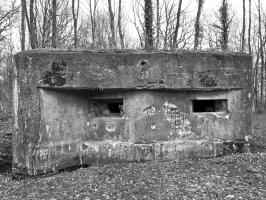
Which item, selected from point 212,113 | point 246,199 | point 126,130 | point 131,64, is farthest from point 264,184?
point 131,64

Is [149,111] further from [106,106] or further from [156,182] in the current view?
[156,182]

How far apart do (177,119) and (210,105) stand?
38.9 inches

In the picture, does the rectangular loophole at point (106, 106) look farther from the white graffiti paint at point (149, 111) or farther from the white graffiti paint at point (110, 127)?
the white graffiti paint at point (149, 111)

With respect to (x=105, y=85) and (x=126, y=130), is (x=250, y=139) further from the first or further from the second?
(x=105, y=85)

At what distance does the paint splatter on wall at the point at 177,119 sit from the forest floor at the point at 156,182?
2.03ft

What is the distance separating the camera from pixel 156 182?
4129mm

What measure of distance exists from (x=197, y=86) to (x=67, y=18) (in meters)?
16.7

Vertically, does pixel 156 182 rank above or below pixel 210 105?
below

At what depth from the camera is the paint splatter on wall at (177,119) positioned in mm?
5363

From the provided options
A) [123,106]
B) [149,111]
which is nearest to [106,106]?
[123,106]

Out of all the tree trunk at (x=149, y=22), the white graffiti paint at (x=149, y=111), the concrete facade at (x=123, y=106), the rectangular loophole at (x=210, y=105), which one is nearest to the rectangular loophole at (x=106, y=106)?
the concrete facade at (x=123, y=106)

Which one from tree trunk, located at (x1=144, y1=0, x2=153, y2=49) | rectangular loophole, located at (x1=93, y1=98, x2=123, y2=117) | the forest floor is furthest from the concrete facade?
tree trunk, located at (x1=144, y1=0, x2=153, y2=49)

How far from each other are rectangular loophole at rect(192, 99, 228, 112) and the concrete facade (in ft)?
0.14

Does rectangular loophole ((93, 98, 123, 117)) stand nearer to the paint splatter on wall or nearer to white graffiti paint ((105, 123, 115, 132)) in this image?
white graffiti paint ((105, 123, 115, 132))
